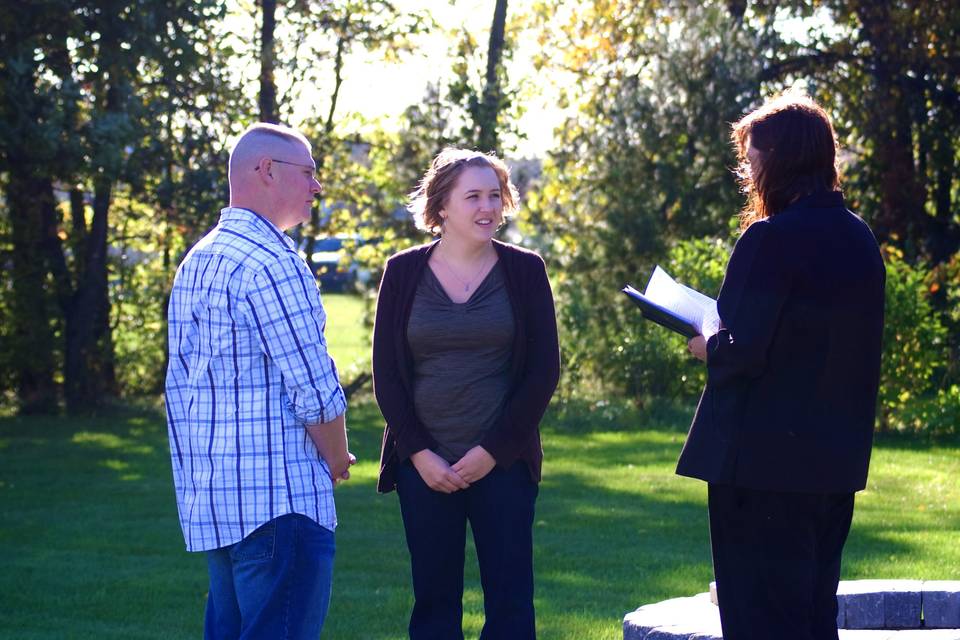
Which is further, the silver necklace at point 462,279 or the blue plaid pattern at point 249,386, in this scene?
the silver necklace at point 462,279

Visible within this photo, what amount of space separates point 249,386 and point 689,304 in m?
1.32

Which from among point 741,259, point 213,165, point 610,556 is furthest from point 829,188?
point 213,165

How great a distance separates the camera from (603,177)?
1816cm

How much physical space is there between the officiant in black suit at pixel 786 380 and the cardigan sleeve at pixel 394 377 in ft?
3.75

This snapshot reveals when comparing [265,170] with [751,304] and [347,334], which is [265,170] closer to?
[751,304]

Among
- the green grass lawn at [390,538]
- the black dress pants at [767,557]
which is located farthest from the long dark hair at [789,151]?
the green grass lawn at [390,538]

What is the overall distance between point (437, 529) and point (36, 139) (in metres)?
10.8

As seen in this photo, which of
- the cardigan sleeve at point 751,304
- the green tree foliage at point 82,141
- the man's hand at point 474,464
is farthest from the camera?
the green tree foliage at point 82,141

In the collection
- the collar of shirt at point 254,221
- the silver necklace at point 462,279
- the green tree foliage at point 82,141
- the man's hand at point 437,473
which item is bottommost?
the man's hand at point 437,473

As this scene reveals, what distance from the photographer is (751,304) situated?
366 cm

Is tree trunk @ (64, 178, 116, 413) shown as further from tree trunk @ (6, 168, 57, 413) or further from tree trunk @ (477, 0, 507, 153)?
tree trunk @ (477, 0, 507, 153)

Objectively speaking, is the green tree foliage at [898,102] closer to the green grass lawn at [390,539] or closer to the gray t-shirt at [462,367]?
the green grass lawn at [390,539]

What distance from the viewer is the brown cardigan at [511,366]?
4577 mm

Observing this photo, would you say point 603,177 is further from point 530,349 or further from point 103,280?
point 530,349
